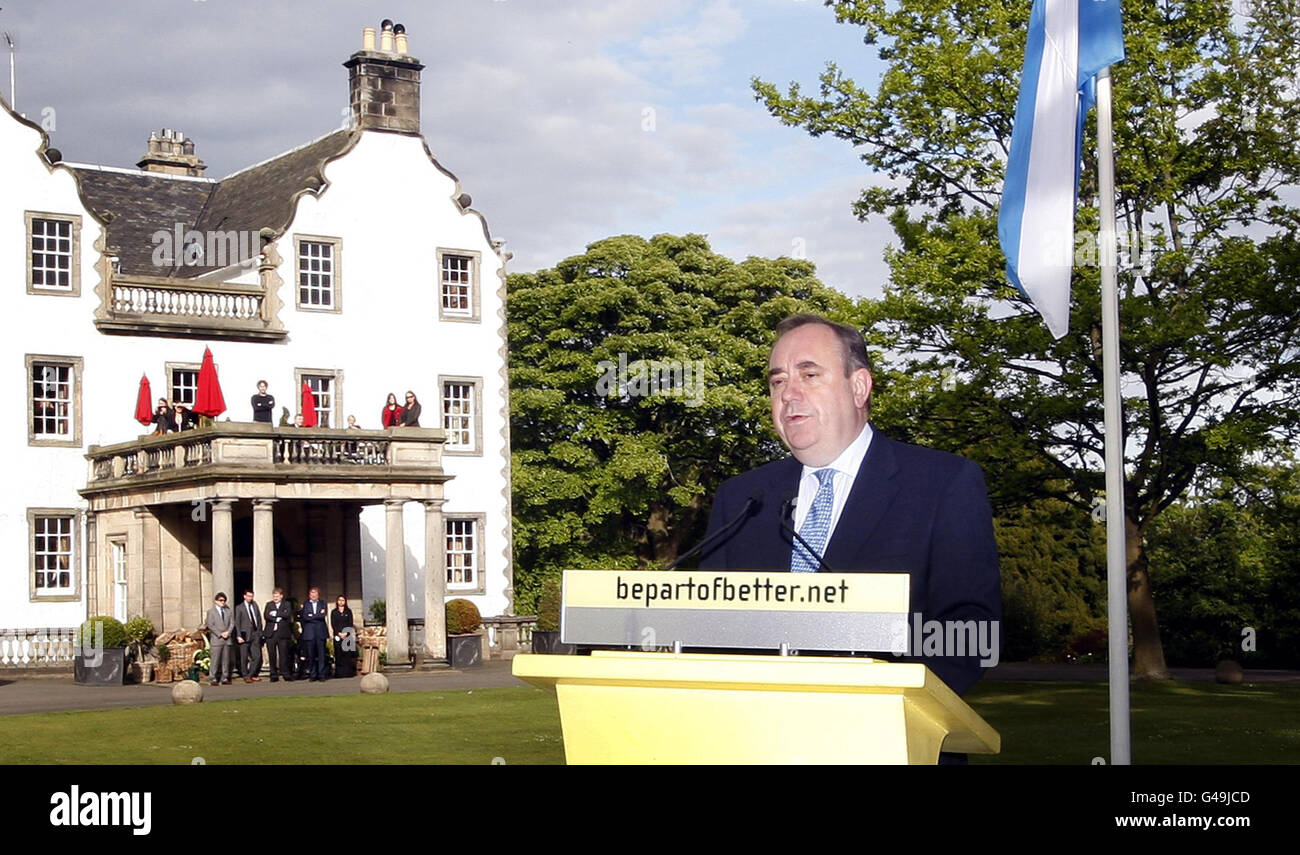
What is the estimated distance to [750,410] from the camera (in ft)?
123

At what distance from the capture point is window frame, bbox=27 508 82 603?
3906 centimetres

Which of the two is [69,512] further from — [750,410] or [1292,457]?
[1292,457]

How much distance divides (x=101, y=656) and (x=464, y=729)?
598 inches

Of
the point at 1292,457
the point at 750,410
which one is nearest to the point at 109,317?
the point at 750,410

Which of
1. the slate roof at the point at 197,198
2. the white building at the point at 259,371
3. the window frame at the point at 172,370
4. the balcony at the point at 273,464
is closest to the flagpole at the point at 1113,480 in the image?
the balcony at the point at 273,464

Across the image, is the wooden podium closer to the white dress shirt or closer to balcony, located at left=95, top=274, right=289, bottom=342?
the white dress shirt

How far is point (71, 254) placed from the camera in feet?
131

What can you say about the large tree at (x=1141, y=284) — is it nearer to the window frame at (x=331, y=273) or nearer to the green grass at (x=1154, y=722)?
the green grass at (x=1154, y=722)

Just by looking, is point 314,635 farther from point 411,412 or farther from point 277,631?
point 411,412

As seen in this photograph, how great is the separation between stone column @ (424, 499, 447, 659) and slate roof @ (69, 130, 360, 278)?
967cm

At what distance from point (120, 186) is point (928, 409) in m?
26.4

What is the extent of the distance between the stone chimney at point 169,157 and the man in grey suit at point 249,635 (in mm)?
20554

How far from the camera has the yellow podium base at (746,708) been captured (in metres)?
3.51

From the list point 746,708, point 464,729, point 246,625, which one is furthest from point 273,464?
point 746,708
